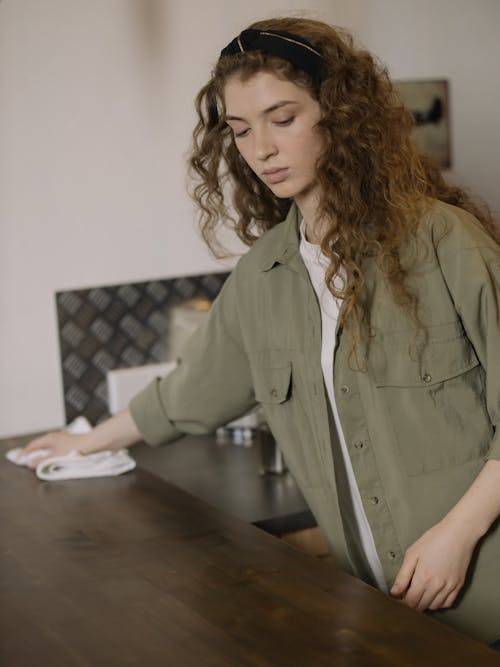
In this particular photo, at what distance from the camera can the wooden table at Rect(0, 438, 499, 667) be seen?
Result: 1188mm

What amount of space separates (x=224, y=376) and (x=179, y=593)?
0.59m

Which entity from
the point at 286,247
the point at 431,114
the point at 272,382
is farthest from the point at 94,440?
the point at 431,114

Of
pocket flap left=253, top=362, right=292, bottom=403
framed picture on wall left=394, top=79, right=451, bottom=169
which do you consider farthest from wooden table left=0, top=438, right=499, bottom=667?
framed picture on wall left=394, top=79, right=451, bottom=169

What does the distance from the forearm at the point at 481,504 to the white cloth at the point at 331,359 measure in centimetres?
23

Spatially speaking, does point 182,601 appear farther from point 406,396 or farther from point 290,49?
point 290,49

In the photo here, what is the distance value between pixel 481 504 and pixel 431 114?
75.3 inches

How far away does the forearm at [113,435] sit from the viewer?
2.07 metres

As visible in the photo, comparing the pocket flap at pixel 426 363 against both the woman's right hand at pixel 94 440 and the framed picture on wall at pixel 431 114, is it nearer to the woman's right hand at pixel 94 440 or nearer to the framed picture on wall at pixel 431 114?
the woman's right hand at pixel 94 440

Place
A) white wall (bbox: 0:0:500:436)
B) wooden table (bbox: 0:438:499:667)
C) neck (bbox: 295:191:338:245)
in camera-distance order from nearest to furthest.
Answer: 1. wooden table (bbox: 0:438:499:667)
2. neck (bbox: 295:191:338:245)
3. white wall (bbox: 0:0:500:436)

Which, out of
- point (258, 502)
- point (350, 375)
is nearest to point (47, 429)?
point (258, 502)

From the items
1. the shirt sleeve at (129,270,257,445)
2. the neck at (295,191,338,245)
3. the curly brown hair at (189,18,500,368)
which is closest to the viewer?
the curly brown hair at (189,18,500,368)

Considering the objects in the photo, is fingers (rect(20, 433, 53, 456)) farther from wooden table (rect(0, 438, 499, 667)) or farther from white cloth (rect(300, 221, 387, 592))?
white cloth (rect(300, 221, 387, 592))

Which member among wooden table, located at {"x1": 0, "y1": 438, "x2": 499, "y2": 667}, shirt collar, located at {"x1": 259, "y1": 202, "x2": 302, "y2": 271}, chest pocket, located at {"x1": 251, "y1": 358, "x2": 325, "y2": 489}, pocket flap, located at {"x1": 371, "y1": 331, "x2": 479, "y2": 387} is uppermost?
shirt collar, located at {"x1": 259, "y1": 202, "x2": 302, "y2": 271}

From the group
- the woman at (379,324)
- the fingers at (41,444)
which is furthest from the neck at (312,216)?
the fingers at (41,444)
